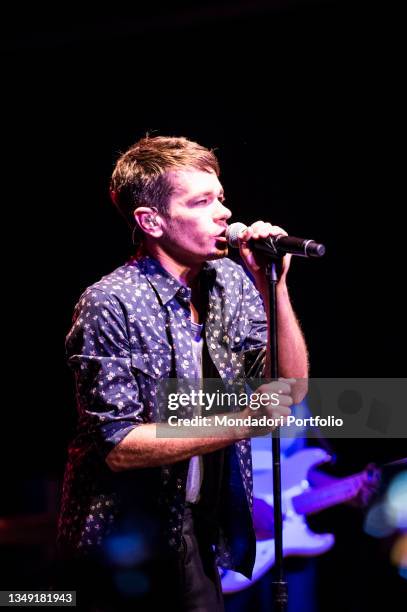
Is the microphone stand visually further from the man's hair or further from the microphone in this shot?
the man's hair

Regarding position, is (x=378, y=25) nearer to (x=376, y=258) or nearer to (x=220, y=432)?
(x=376, y=258)

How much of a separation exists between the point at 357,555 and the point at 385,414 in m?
0.64

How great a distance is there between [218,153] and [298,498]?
5.47ft

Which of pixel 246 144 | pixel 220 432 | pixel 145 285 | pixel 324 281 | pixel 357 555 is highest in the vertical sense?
pixel 246 144

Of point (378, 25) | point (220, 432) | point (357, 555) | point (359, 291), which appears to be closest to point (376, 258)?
point (359, 291)

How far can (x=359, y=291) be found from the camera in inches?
133

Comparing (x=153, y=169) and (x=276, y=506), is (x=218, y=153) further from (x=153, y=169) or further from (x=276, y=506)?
(x=276, y=506)

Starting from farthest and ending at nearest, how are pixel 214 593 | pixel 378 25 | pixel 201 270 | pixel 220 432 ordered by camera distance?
pixel 378 25, pixel 201 270, pixel 214 593, pixel 220 432

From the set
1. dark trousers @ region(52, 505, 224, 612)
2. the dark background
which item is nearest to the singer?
dark trousers @ region(52, 505, 224, 612)

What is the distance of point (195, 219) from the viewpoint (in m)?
2.37

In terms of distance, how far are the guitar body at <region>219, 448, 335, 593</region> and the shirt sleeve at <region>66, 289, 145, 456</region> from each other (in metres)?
1.54

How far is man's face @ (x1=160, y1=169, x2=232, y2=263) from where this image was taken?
91.4 inches

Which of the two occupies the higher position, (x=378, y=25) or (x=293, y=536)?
(x=378, y=25)

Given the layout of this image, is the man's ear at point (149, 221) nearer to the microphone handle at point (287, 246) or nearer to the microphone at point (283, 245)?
the microphone at point (283, 245)
